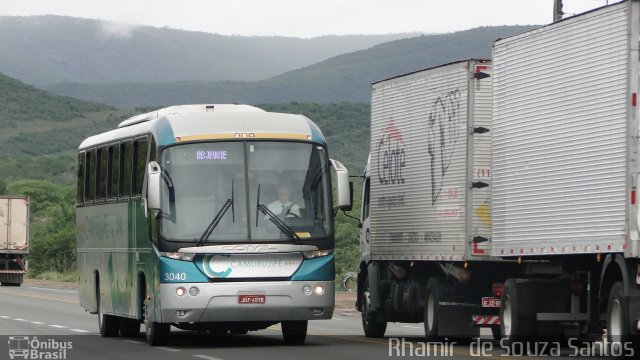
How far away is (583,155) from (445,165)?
4.46 m

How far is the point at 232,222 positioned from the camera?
71.8ft

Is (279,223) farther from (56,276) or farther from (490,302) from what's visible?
(56,276)

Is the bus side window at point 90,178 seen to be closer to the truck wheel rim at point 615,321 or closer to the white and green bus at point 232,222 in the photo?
the white and green bus at point 232,222

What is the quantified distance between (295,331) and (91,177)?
17.7ft

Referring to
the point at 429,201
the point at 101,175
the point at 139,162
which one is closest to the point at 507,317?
the point at 429,201

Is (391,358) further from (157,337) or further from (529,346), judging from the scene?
(157,337)

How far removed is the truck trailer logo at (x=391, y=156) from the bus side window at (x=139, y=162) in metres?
4.04

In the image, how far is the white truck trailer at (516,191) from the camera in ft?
58.6

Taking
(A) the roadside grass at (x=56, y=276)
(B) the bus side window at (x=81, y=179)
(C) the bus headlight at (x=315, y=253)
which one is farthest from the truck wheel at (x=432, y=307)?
(A) the roadside grass at (x=56, y=276)

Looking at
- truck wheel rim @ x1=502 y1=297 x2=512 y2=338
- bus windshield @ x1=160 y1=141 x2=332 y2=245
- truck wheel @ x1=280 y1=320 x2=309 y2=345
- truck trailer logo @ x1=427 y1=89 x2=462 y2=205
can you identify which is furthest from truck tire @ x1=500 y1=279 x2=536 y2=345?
truck wheel @ x1=280 y1=320 x2=309 y2=345

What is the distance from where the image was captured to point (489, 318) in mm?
22766

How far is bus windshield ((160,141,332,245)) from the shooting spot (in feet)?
71.7

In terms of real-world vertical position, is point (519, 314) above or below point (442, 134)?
below

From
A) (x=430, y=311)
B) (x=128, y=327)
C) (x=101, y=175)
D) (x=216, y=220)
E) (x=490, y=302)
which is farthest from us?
(x=128, y=327)
